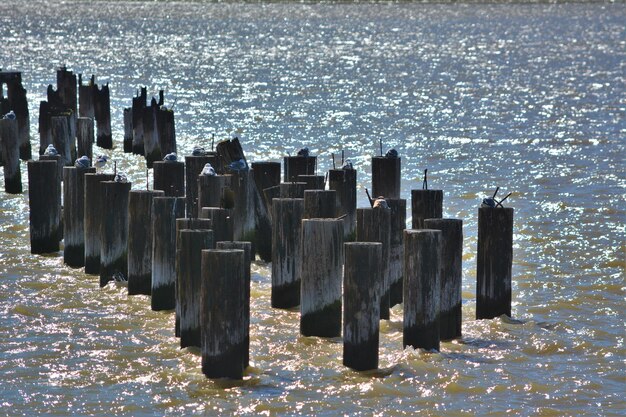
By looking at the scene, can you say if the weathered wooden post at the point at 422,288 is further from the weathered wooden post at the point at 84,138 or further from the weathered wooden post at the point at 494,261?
the weathered wooden post at the point at 84,138

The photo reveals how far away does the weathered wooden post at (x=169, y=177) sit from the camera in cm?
1758

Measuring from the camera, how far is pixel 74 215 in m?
17.7

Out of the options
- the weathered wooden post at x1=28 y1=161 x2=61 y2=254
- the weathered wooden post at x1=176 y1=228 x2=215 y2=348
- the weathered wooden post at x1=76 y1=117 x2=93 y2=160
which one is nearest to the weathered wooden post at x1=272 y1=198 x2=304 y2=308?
the weathered wooden post at x1=176 y1=228 x2=215 y2=348

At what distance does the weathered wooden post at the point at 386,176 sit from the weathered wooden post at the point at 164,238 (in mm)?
2500

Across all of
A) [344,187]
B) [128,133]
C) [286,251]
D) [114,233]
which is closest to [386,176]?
[344,187]

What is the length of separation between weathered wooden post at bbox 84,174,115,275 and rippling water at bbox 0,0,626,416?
0.84ft

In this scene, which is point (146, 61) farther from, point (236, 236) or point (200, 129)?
point (236, 236)

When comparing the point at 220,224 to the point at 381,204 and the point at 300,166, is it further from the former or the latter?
the point at 300,166

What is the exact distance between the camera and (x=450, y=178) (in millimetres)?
26219

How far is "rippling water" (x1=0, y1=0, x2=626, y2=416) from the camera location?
43.9 feet

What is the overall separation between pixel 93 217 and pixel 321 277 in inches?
140

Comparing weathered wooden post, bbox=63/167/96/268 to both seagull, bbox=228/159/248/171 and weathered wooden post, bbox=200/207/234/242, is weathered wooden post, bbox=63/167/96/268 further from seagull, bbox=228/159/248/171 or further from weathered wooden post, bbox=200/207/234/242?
weathered wooden post, bbox=200/207/234/242

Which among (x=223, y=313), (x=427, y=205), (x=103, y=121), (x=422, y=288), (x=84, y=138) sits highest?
(x=103, y=121)

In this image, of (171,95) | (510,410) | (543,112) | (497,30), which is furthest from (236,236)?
(497,30)
